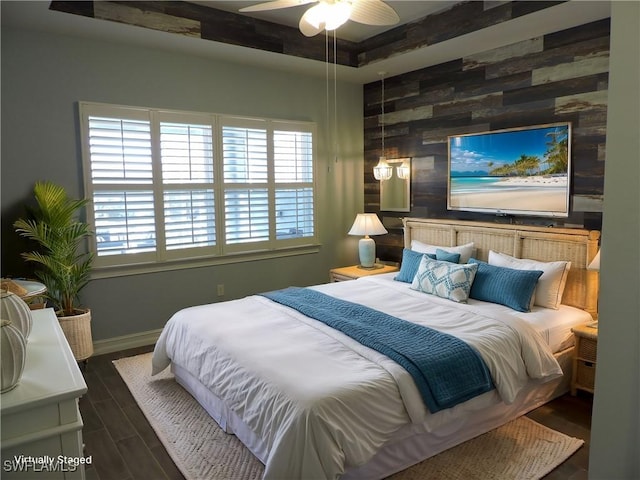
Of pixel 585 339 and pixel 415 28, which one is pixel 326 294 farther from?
pixel 415 28

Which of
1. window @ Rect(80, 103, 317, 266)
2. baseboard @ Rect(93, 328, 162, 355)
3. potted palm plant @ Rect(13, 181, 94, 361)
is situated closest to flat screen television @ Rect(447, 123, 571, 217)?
window @ Rect(80, 103, 317, 266)

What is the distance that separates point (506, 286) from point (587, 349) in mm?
663

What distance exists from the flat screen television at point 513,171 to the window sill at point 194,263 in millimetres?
1793

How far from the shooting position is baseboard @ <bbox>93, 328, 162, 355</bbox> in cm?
419

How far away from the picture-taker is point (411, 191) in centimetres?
516

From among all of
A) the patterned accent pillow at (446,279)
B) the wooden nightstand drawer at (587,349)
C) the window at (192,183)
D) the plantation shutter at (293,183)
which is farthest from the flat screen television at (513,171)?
the window at (192,183)

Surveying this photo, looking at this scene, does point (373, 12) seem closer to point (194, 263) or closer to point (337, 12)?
point (337, 12)

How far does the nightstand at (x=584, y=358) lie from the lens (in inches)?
123

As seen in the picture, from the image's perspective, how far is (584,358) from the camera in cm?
319

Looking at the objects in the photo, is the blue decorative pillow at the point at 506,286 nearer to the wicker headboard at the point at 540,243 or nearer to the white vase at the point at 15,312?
the wicker headboard at the point at 540,243

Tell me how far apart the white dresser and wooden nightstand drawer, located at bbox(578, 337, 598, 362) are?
309cm

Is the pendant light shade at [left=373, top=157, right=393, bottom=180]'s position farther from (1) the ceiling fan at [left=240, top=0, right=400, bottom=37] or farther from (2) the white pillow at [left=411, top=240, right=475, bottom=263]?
(1) the ceiling fan at [left=240, top=0, right=400, bottom=37]

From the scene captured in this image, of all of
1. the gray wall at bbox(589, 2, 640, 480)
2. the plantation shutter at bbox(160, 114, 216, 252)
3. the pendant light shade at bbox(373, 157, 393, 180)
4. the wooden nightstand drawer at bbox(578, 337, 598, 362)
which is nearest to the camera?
the gray wall at bbox(589, 2, 640, 480)

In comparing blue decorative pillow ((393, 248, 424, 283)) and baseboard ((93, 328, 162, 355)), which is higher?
blue decorative pillow ((393, 248, 424, 283))
